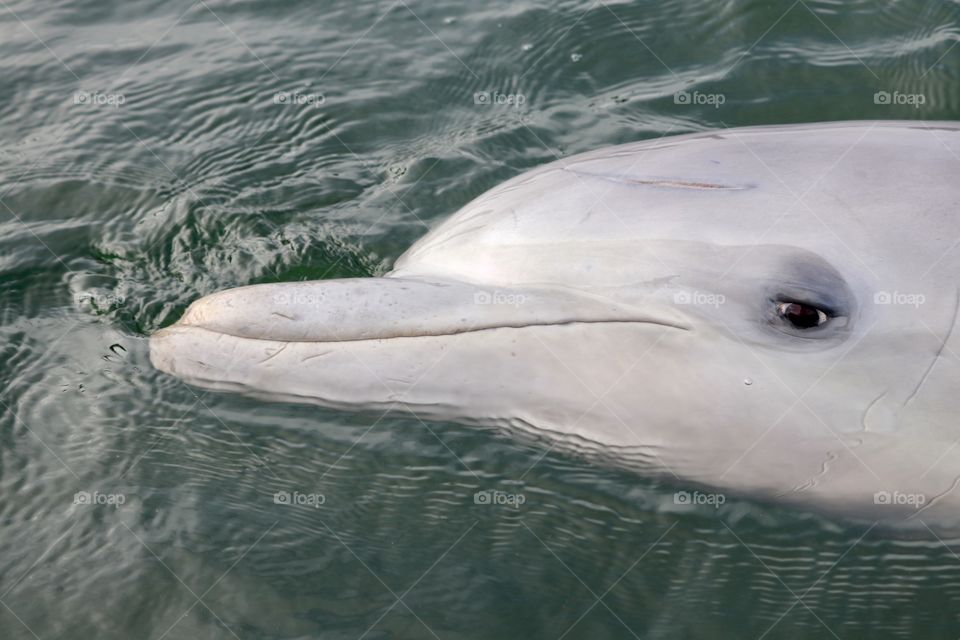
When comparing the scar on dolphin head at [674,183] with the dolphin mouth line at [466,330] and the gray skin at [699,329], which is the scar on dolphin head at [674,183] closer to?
the gray skin at [699,329]

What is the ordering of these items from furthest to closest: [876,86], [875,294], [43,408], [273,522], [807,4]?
[807,4] → [876,86] → [43,408] → [273,522] → [875,294]

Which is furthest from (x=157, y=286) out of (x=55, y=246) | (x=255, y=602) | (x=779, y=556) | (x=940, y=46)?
(x=940, y=46)

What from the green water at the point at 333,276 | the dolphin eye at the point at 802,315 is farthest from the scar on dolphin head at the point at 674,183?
the green water at the point at 333,276

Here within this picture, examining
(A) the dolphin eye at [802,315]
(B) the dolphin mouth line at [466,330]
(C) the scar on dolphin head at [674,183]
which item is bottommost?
(B) the dolphin mouth line at [466,330]

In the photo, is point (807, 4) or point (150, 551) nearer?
point (150, 551)

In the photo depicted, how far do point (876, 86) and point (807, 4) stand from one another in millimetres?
1035

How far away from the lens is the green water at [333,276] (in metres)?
5.00

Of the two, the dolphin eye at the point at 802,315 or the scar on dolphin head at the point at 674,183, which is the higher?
the scar on dolphin head at the point at 674,183

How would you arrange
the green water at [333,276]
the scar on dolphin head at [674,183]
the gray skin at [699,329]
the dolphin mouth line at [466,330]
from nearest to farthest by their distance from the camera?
1. the gray skin at [699,329]
2. the dolphin mouth line at [466,330]
3. the scar on dolphin head at [674,183]
4. the green water at [333,276]

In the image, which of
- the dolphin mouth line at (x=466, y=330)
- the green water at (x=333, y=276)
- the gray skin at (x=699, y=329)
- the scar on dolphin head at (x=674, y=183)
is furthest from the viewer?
the green water at (x=333, y=276)

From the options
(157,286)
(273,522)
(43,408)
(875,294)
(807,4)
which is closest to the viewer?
(875,294)

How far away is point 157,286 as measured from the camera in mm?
6633

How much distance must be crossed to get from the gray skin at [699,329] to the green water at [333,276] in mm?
414

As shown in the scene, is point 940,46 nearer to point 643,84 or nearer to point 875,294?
point 643,84
